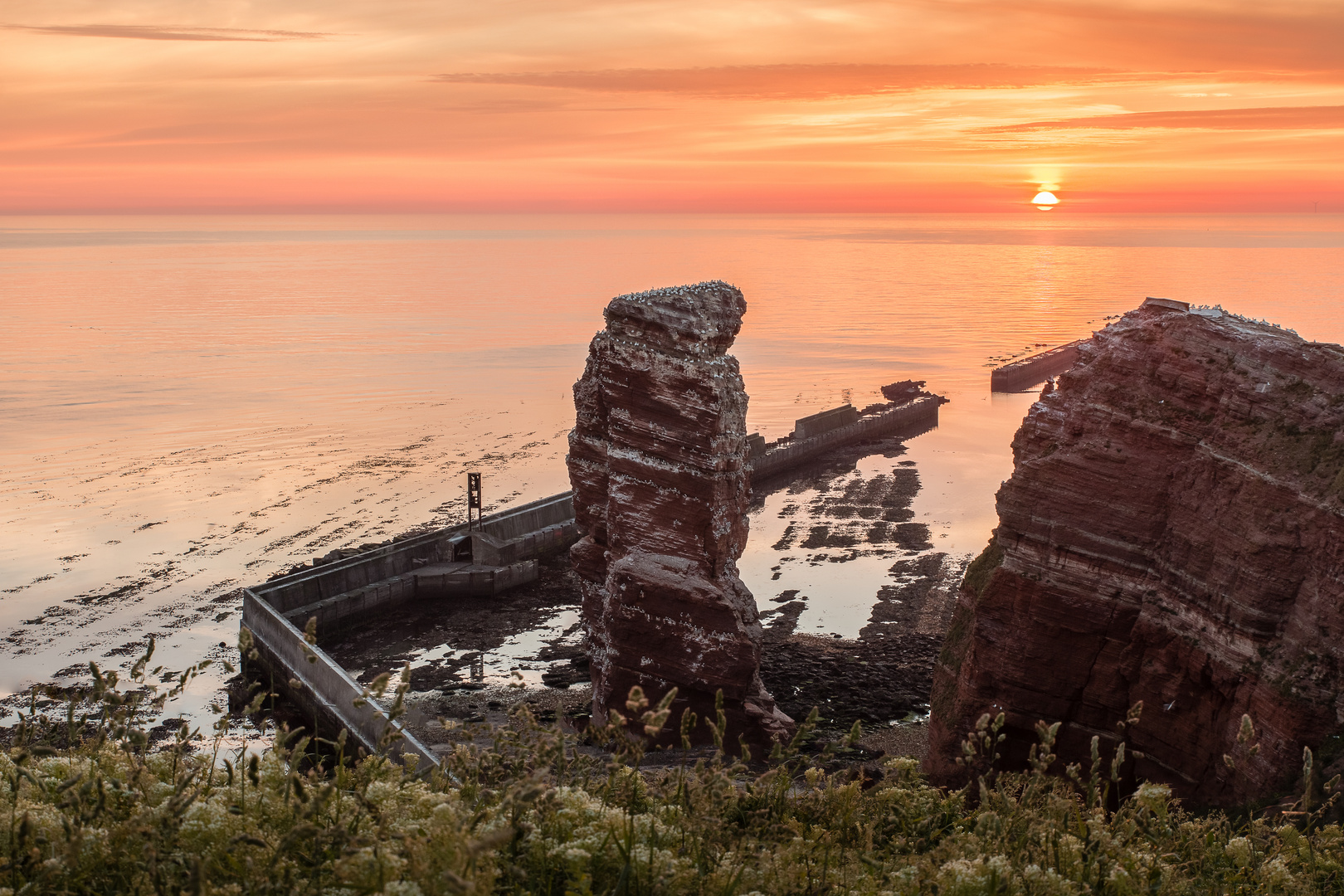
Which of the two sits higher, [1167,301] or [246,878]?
[1167,301]

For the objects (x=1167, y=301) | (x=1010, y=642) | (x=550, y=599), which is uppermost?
(x=1167, y=301)

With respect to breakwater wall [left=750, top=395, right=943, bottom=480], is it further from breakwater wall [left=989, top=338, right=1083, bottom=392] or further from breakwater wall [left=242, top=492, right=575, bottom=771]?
breakwater wall [left=242, top=492, right=575, bottom=771]

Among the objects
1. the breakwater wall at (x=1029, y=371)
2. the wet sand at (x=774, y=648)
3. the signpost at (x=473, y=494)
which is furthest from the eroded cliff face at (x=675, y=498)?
the breakwater wall at (x=1029, y=371)

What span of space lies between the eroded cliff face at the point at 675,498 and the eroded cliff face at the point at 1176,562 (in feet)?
18.4

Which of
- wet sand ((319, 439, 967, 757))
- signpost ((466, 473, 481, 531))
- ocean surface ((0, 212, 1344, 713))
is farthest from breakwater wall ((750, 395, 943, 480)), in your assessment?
signpost ((466, 473, 481, 531))

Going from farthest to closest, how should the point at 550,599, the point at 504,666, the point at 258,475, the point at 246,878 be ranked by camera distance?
the point at 258,475, the point at 550,599, the point at 504,666, the point at 246,878

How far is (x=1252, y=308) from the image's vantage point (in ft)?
392

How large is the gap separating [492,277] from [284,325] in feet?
267

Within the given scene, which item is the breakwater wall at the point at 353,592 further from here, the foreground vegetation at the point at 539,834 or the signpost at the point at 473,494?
the foreground vegetation at the point at 539,834

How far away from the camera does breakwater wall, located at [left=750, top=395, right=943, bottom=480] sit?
2188 inches

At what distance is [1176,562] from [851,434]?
45.8m

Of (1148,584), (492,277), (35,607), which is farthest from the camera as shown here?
(492,277)

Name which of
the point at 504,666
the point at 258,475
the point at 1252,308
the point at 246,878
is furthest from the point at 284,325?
the point at 246,878

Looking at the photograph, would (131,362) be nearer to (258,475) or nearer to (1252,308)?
(258,475)
